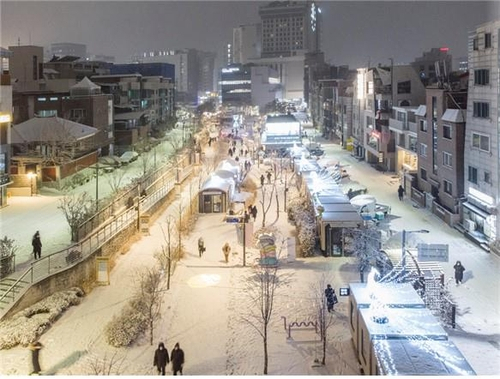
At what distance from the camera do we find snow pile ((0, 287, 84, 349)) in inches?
307

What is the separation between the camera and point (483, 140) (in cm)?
1366

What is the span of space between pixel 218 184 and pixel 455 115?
23.1 feet

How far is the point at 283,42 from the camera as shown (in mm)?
100750

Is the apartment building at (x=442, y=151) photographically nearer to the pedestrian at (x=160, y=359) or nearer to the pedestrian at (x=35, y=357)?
the pedestrian at (x=160, y=359)

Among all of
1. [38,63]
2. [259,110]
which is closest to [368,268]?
[38,63]

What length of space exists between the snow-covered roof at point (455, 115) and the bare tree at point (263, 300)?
7.08 m

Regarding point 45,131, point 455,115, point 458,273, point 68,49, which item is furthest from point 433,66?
point 68,49

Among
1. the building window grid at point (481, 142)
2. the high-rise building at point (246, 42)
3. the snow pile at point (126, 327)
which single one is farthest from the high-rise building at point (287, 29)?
the snow pile at point (126, 327)

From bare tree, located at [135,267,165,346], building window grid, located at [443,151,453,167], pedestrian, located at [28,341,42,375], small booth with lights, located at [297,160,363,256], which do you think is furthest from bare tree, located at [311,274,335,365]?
building window grid, located at [443,151,453,167]

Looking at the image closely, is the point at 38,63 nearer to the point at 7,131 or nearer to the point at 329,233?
the point at 7,131

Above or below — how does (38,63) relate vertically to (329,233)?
above

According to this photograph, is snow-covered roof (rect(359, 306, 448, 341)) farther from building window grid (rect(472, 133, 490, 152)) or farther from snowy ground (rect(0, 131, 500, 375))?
building window grid (rect(472, 133, 490, 152))

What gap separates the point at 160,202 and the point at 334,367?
1042 centimetres

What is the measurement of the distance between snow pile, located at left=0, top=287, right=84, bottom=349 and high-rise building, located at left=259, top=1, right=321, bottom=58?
94357mm
